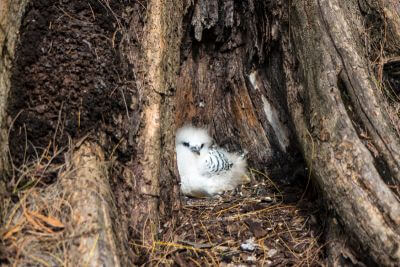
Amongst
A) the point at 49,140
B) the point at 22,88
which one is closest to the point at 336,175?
the point at 49,140

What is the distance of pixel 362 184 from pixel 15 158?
2171 millimetres

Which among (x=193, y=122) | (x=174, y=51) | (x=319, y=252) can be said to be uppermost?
(x=174, y=51)

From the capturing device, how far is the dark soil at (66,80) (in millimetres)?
3473

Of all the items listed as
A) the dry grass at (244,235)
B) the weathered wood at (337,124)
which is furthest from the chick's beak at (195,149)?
the weathered wood at (337,124)

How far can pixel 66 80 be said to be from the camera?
3.64 metres

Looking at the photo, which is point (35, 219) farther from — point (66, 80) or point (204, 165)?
point (204, 165)

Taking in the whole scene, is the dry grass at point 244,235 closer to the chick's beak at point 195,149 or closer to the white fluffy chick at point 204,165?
the white fluffy chick at point 204,165

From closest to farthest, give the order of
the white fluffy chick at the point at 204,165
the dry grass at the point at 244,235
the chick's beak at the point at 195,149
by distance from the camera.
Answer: the dry grass at the point at 244,235 < the white fluffy chick at the point at 204,165 < the chick's beak at the point at 195,149

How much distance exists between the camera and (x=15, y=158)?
3.35 metres

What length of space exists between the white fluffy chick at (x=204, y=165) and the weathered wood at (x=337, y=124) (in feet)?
4.03

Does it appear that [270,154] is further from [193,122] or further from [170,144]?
[170,144]

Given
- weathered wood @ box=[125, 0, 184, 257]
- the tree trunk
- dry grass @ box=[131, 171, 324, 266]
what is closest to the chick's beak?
the tree trunk

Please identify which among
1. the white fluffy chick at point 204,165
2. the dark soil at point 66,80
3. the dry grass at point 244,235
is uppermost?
the dark soil at point 66,80

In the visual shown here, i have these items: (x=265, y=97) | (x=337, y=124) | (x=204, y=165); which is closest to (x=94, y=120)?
(x=337, y=124)
